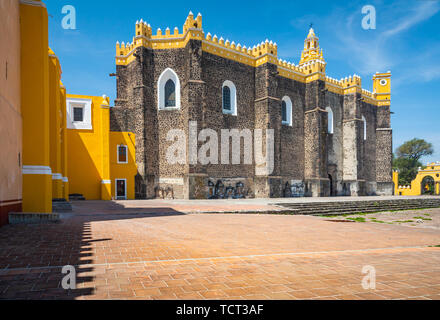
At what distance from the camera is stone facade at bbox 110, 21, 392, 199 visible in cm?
2131

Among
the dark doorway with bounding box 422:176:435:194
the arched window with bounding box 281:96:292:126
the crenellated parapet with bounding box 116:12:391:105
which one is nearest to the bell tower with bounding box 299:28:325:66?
the crenellated parapet with bounding box 116:12:391:105

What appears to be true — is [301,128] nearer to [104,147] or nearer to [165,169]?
[165,169]

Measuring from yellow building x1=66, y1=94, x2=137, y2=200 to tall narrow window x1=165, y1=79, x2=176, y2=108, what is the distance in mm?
3853

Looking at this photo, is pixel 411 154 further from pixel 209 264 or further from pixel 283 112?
pixel 209 264

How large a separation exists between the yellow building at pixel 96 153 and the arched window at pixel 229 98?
8.18 m

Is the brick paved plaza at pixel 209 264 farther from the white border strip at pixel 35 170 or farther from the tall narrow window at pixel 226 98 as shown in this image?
the tall narrow window at pixel 226 98

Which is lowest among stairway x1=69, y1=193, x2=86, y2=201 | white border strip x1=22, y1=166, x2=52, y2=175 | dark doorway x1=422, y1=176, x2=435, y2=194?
dark doorway x1=422, y1=176, x2=435, y2=194

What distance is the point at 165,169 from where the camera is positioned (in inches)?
856

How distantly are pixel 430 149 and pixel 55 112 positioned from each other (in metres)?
66.1

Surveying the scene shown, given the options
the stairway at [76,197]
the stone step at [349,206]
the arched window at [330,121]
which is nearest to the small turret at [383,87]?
the arched window at [330,121]

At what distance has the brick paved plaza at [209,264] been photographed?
297 cm

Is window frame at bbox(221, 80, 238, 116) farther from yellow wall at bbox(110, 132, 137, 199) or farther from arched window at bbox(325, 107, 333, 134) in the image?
arched window at bbox(325, 107, 333, 134)

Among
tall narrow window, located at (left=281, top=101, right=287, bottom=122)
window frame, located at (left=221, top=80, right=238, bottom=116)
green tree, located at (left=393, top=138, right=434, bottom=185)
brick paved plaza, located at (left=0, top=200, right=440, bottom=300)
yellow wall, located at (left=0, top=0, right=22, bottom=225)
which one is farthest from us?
green tree, located at (left=393, top=138, right=434, bottom=185)
